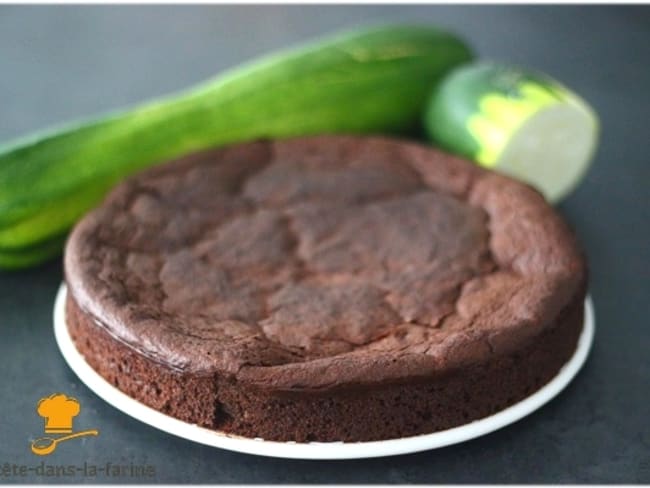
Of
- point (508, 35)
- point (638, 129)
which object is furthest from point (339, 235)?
point (508, 35)

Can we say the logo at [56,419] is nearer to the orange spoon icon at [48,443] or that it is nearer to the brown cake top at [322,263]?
the orange spoon icon at [48,443]

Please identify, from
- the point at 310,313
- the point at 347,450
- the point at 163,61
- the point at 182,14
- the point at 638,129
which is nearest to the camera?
the point at 347,450

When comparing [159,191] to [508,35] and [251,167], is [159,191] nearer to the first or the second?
[251,167]

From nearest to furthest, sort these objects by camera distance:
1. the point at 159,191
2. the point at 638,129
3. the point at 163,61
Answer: the point at 159,191
the point at 638,129
the point at 163,61

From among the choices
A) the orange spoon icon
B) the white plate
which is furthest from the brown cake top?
the orange spoon icon

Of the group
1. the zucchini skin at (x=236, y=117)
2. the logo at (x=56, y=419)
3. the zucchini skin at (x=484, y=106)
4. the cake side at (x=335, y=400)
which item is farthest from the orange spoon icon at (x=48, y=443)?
the zucchini skin at (x=484, y=106)

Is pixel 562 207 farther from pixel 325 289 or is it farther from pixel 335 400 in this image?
pixel 335 400

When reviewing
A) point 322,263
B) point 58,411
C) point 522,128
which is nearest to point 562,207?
point 522,128
